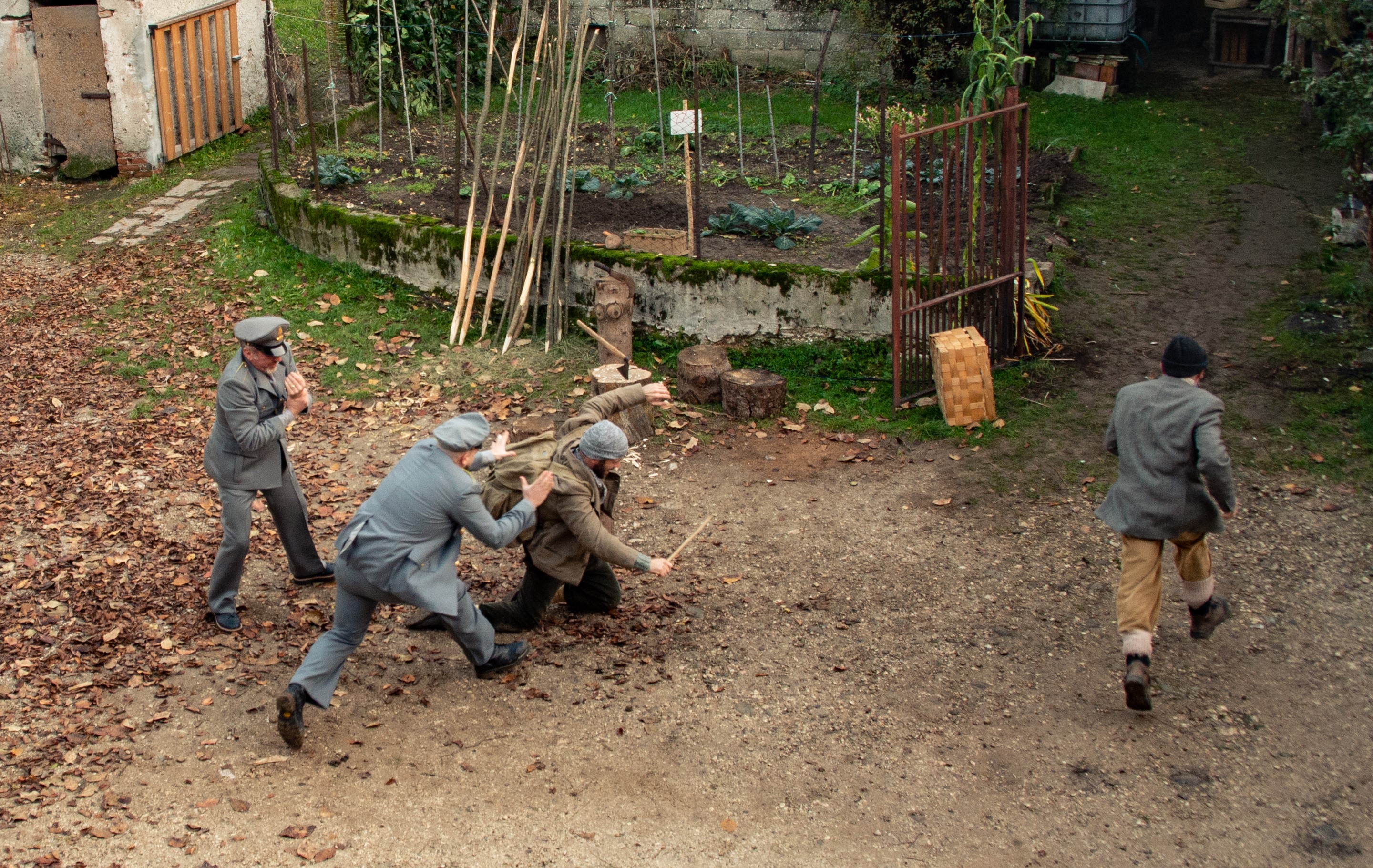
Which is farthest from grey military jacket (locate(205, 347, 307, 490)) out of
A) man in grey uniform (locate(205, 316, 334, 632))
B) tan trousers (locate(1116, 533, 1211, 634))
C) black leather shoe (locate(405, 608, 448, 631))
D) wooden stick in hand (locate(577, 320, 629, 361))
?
tan trousers (locate(1116, 533, 1211, 634))

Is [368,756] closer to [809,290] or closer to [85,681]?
[85,681]

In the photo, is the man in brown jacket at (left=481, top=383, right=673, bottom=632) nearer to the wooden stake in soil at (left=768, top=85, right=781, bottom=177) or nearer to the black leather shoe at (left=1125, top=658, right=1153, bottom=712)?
the black leather shoe at (left=1125, top=658, right=1153, bottom=712)

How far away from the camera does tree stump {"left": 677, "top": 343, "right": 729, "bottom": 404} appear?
8977 mm

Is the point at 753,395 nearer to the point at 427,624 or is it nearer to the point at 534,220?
the point at 534,220

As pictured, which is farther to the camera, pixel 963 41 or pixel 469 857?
pixel 963 41

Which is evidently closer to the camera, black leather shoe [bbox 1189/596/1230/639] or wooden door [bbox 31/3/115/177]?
black leather shoe [bbox 1189/596/1230/639]

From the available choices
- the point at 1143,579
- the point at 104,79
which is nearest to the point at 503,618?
the point at 1143,579

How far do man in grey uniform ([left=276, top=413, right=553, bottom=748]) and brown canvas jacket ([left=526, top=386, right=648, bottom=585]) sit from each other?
0.90 feet

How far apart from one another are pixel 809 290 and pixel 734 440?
Answer: 5.37 feet

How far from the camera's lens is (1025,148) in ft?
27.9

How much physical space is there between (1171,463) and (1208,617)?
1004 millimetres

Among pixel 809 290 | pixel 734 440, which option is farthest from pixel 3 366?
pixel 809 290

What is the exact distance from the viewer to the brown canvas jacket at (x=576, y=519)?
5707mm

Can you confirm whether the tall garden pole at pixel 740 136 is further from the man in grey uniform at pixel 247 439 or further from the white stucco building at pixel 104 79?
the man in grey uniform at pixel 247 439
